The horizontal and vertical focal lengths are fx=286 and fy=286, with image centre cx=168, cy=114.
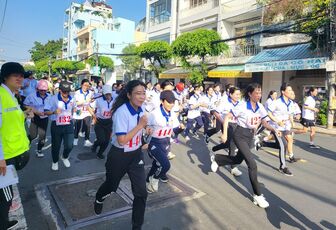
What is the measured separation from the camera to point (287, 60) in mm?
14961

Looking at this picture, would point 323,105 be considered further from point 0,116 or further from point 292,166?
point 0,116

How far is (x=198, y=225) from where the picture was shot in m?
3.63

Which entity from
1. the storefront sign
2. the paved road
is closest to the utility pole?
the storefront sign

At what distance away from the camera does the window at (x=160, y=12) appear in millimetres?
29312

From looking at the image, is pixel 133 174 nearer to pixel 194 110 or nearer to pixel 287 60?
pixel 194 110

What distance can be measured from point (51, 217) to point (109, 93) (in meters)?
3.50

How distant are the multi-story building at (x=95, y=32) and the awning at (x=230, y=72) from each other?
2548 centimetres

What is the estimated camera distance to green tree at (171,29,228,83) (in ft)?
62.6

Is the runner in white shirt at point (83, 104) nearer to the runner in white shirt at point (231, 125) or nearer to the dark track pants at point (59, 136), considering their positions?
the dark track pants at point (59, 136)

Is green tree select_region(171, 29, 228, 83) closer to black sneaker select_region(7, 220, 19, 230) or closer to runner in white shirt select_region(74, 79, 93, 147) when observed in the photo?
runner in white shirt select_region(74, 79, 93, 147)

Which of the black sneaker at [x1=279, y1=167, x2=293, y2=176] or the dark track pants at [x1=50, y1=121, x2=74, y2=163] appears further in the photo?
the black sneaker at [x1=279, y1=167, x2=293, y2=176]

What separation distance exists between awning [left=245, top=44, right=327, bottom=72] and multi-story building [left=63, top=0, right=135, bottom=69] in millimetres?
29155

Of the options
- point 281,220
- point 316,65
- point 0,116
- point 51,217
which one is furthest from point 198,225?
point 316,65

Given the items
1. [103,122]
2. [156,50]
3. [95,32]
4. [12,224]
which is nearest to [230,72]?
[156,50]
